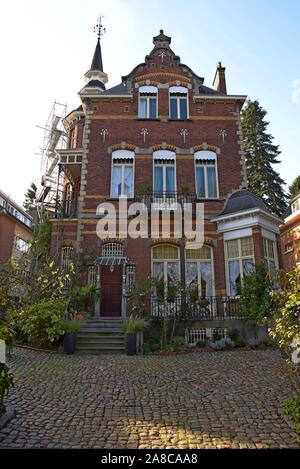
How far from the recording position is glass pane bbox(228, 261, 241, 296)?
14.7 m

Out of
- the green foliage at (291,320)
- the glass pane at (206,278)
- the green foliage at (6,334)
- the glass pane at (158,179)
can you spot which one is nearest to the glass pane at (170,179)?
the glass pane at (158,179)

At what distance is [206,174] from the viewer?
16781 mm

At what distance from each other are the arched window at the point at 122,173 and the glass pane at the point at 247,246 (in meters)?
5.46

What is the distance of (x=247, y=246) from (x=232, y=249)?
720 millimetres

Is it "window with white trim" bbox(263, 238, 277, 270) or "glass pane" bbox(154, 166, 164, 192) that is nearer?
"window with white trim" bbox(263, 238, 277, 270)

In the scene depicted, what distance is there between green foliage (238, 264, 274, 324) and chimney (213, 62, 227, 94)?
1111 centimetres

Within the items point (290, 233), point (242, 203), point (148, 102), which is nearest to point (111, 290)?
point (242, 203)

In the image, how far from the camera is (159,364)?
9062mm

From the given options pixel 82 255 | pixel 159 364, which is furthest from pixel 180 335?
pixel 82 255

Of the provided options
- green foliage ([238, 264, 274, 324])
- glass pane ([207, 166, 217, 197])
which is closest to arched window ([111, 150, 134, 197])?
glass pane ([207, 166, 217, 197])

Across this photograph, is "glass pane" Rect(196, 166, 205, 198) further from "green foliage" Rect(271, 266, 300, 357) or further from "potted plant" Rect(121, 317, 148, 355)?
"green foliage" Rect(271, 266, 300, 357)

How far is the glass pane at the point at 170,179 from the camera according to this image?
16.4 meters

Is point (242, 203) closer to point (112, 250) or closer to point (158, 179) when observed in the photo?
point (158, 179)
